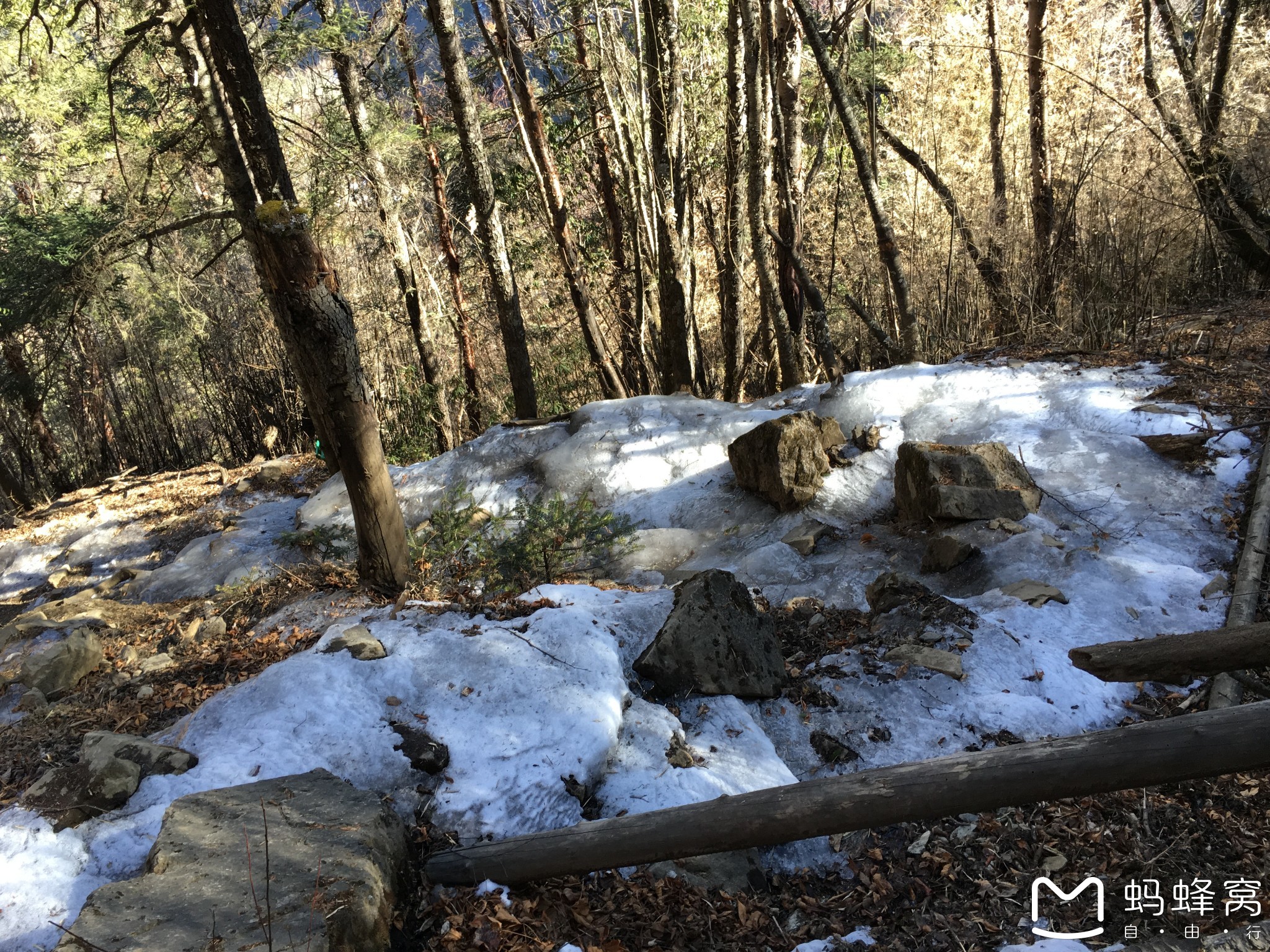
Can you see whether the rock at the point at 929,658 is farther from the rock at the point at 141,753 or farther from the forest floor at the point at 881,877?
the rock at the point at 141,753

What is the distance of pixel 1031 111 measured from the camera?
24.8 ft

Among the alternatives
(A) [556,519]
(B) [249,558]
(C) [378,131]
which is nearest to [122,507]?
(B) [249,558]

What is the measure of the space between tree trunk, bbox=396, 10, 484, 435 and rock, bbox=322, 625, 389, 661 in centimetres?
560

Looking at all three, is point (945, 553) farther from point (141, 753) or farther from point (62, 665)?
point (62, 665)

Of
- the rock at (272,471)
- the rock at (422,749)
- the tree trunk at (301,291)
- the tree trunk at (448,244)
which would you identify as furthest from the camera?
the tree trunk at (448,244)

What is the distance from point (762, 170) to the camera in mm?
6633

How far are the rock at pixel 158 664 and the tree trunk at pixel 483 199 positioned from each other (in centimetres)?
391

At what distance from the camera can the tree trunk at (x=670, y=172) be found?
21.5ft

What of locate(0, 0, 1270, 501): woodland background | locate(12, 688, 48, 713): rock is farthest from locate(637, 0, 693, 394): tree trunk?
locate(12, 688, 48, 713): rock

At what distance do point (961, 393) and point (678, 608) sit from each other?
3.36 metres

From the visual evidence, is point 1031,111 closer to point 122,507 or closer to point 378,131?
point 378,131

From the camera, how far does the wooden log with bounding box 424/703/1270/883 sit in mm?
1956

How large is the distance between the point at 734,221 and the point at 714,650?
15.8 ft

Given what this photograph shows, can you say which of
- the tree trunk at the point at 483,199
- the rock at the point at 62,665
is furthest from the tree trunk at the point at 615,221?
the rock at the point at 62,665
